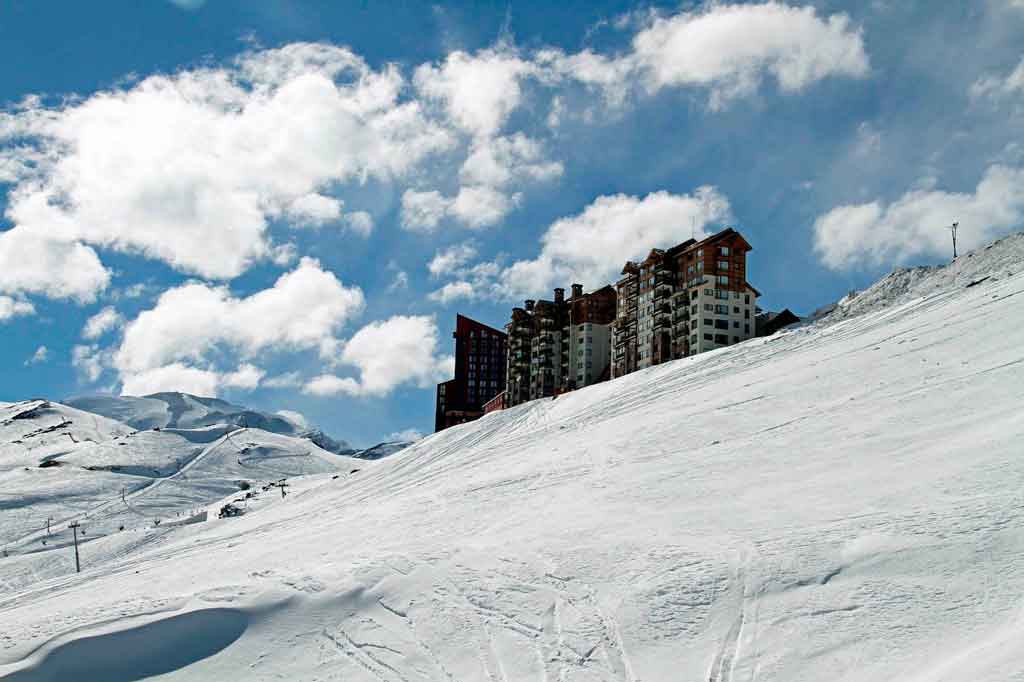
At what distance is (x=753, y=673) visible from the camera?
9891 mm

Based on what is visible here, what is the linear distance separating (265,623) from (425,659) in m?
3.36

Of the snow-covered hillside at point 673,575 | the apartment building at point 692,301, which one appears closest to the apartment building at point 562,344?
the apartment building at point 692,301

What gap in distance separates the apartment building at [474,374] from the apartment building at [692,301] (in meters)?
46.9

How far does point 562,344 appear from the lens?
95000mm

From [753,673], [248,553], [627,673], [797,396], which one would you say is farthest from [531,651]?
[797,396]

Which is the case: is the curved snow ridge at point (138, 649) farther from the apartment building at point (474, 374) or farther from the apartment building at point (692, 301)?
the apartment building at point (474, 374)

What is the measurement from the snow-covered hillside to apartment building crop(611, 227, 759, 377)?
41.5 m

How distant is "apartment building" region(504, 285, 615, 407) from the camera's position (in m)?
91.1

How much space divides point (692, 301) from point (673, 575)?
5925cm

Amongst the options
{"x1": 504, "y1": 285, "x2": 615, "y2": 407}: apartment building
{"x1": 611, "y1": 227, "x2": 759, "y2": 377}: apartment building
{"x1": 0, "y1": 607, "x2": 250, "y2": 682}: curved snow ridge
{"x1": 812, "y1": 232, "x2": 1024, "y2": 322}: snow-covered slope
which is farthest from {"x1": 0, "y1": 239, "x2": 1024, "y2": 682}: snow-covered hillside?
{"x1": 504, "y1": 285, "x2": 615, "y2": 407}: apartment building

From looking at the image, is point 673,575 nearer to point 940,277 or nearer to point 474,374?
point 940,277

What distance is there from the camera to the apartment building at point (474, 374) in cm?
12362

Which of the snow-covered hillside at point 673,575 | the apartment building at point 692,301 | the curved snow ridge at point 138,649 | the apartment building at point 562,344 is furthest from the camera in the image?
the apartment building at point 562,344

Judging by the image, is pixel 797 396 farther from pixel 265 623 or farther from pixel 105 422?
pixel 105 422
